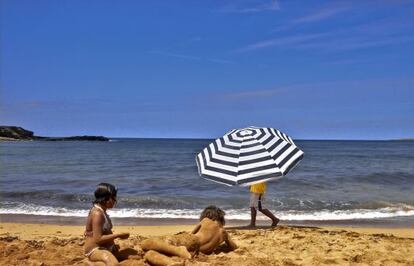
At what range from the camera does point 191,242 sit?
249 inches

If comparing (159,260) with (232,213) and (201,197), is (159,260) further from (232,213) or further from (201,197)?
(201,197)

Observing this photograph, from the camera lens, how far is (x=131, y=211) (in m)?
13.3

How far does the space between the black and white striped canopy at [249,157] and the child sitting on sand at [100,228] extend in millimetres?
2496

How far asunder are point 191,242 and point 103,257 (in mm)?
1390

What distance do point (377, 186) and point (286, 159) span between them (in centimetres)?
1389

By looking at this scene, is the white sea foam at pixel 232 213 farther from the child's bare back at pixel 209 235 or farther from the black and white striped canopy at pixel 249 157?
the child's bare back at pixel 209 235

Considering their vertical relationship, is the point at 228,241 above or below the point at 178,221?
above

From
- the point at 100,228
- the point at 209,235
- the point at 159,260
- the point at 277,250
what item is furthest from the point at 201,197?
the point at 100,228

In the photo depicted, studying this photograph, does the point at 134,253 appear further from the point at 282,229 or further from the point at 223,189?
the point at 223,189

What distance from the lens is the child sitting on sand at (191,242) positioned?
573 cm

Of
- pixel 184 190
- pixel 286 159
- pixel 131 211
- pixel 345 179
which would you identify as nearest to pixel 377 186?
pixel 345 179

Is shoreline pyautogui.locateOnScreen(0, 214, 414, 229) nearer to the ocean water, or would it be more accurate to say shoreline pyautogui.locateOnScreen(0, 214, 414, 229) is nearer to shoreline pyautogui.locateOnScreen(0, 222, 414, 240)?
shoreline pyautogui.locateOnScreen(0, 222, 414, 240)

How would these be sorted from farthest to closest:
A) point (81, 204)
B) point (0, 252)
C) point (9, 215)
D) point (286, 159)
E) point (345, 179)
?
point (345, 179)
point (81, 204)
point (9, 215)
point (286, 159)
point (0, 252)

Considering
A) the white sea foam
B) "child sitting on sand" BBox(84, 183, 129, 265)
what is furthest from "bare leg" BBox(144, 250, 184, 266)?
the white sea foam
